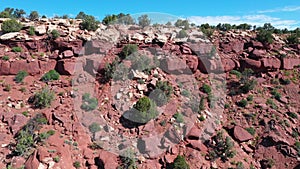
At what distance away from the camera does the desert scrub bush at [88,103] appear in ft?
60.5

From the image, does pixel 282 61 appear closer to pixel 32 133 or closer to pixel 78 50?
pixel 78 50

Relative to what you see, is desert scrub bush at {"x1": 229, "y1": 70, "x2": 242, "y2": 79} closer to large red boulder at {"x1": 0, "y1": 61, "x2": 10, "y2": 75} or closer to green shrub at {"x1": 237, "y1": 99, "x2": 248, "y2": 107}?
green shrub at {"x1": 237, "y1": 99, "x2": 248, "y2": 107}

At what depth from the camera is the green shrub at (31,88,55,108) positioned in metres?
17.9

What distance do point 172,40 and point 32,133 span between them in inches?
653

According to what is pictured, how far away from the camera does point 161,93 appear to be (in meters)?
20.1

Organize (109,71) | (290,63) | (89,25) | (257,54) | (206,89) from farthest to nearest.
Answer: (290,63), (257,54), (89,25), (206,89), (109,71)

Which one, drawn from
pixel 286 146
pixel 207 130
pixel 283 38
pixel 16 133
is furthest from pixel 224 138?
pixel 283 38

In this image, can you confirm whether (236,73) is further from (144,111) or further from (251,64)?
(144,111)

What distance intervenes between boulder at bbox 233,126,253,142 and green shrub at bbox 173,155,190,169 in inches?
225

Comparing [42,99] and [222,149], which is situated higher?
[42,99]

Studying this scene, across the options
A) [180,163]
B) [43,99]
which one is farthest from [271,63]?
[43,99]

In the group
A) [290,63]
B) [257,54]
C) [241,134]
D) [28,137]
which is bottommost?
[241,134]

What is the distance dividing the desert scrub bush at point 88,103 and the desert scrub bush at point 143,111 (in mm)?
3041

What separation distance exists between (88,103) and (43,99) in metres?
3.15
